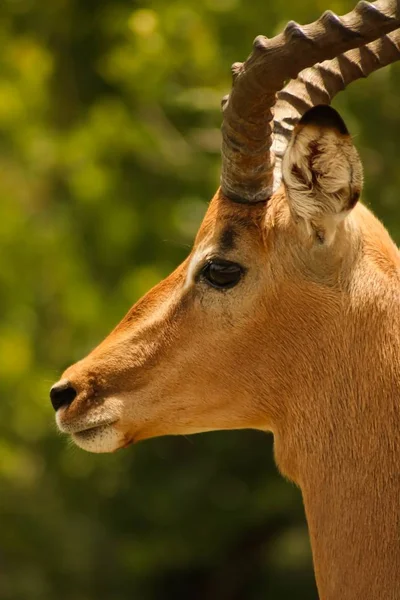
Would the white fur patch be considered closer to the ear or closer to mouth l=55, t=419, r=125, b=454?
mouth l=55, t=419, r=125, b=454

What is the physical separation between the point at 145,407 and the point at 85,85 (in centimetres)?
1388

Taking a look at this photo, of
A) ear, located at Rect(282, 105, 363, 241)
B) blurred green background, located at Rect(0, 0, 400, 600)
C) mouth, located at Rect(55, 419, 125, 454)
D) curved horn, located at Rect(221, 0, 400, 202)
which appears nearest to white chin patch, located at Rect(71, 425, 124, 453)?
mouth, located at Rect(55, 419, 125, 454)

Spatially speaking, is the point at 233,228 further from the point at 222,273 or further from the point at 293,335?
the point at 293,335

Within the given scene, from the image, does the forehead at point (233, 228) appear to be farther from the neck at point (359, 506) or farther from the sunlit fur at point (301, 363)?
the neck at point (359, 506)

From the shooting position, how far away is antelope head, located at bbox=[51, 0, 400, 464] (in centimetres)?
527

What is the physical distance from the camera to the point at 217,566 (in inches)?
645

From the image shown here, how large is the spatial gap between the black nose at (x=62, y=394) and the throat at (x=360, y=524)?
1184 millimetres

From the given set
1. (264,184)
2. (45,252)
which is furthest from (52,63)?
(264,184)

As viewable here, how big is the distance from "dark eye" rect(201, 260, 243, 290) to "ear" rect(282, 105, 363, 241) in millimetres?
379

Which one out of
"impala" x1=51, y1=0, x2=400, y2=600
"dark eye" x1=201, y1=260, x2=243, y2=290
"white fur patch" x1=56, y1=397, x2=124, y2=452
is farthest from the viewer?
"white fur patch" x1=56, y1=397, x2=124, y2=452

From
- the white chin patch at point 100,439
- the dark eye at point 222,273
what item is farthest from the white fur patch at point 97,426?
the dark eye at point 222,273

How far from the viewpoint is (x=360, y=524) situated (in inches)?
208

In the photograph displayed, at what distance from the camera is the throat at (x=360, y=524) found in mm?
5219

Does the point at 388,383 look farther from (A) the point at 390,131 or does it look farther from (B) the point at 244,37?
(B) the point at 244,37
